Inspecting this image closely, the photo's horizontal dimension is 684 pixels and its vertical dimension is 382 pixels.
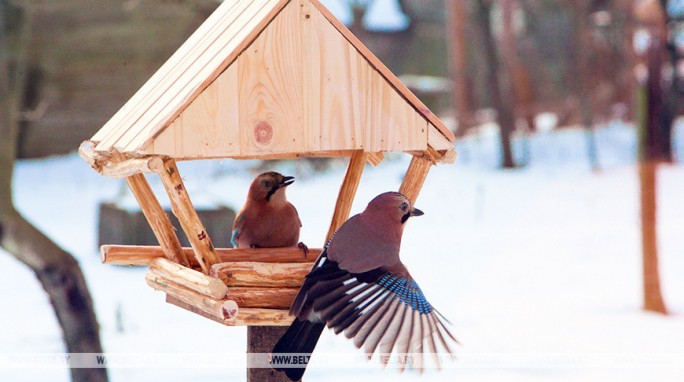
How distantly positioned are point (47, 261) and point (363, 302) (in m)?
3.24

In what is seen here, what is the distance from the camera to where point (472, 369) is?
7.49m

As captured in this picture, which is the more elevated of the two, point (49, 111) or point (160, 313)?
point (49, 111)

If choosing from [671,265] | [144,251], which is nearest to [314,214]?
[671,265]

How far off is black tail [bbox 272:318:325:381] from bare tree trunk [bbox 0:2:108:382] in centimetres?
308

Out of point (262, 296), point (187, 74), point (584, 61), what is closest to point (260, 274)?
point (262, 296)

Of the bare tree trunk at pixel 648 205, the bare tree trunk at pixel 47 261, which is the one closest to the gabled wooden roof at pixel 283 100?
the bare tree trunk at pixel 47 261

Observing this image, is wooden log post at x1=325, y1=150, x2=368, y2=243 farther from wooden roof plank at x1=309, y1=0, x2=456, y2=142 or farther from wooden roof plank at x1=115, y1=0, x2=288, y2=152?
wooden roof plank at x1=115, y1=0, x2=288, y2=152

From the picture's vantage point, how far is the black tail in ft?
9.51

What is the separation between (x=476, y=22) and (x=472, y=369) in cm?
729

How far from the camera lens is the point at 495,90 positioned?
1315cm

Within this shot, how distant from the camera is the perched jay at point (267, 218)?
356 centimetres

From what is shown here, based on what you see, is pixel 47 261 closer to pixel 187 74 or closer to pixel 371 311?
pixel 187 74

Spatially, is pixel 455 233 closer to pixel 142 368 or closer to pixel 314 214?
pixel 314 214

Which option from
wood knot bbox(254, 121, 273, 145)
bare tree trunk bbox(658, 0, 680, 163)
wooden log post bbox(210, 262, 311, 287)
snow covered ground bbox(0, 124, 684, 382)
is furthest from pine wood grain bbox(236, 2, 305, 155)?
bare tree trunk bbox(658, 0, 680, 163)
